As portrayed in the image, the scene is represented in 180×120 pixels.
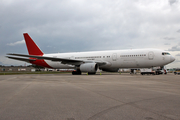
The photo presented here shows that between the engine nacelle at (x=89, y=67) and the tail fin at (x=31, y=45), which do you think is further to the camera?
the tail fin at (x=31, y=45)

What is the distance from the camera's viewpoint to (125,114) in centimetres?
366

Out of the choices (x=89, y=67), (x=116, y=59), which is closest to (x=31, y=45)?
(x=89, y=67)

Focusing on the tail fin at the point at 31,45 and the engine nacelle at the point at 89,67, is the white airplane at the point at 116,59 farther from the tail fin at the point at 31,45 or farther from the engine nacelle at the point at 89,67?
the tail fin at the point at 31,45

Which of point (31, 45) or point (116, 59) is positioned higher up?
point (31, 45)

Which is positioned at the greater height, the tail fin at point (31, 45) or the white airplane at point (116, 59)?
the tail fin at point (31, 45)

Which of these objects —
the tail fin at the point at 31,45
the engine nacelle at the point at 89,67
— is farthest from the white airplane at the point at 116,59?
the tail fin at the point at 31,45

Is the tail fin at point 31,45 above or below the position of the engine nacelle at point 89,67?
above

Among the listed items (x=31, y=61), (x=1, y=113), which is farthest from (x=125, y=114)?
(x=31, y=61)

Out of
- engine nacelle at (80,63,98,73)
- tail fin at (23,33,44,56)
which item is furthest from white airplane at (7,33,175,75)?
tail fin at (23,33,44,56)

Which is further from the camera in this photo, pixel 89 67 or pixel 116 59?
pixel 116 59

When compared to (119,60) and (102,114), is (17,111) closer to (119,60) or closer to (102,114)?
(102,114)

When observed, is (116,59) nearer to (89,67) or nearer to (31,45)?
(89,67)

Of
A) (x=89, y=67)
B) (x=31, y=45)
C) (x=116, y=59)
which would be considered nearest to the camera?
(x=89, y=67)

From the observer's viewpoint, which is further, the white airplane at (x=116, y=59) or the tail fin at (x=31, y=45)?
the tail fin at (x=31, y=45)
